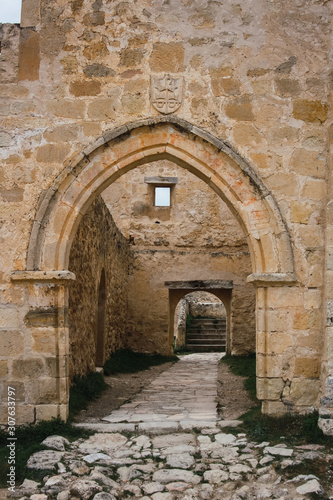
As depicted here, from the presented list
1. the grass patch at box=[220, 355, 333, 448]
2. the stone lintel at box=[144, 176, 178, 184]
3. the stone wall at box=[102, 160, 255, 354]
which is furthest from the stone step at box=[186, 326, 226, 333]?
the grass patch at box=[220, 355, 333, 448]

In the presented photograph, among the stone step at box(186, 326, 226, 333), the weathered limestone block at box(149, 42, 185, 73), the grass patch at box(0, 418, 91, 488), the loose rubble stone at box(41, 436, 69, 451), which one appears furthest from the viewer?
the stone step at box(186, 326, 226, 333)

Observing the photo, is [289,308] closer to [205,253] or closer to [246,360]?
[246,360]

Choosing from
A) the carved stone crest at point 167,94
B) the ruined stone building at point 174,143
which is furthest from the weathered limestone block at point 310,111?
the carved stone crest at point 167,94

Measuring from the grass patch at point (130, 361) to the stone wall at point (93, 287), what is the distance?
0.62 feet

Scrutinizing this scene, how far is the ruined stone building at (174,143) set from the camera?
4.75 metres

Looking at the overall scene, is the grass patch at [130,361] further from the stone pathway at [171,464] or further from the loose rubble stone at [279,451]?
the loose rubble stone at [279,451]

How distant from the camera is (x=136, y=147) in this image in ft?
16.5

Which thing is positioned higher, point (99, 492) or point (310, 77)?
point (310, 77)

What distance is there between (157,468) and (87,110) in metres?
3.32

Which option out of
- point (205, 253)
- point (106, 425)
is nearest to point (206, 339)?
point (205, 253)

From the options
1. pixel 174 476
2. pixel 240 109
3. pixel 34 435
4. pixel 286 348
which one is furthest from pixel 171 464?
pixel 240 109

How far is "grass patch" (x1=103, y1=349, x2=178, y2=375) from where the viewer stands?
29.6ft

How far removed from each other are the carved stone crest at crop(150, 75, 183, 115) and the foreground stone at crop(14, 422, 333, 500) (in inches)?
122

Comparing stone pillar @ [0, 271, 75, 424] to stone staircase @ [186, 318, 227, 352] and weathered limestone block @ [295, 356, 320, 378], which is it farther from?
stone staircase @ [186, 318, 227, 352]
